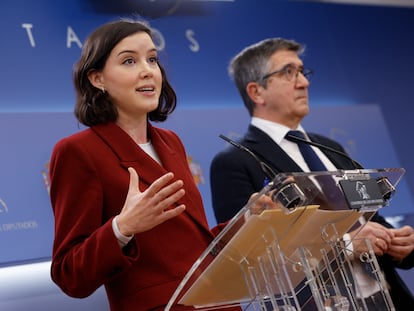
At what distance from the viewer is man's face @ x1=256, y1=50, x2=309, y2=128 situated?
3240 millimetres

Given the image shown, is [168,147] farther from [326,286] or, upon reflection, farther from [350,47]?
[350,47]

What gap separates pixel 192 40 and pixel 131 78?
6.12 ft

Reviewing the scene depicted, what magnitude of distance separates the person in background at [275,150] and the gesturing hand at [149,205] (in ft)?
2.98

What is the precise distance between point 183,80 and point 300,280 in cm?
239

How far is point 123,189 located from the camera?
77.2 inches

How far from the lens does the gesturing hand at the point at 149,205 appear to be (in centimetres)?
159

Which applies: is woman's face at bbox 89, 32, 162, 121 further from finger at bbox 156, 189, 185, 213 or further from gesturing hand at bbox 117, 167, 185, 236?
finger at bbox 156, 189, 185, 213

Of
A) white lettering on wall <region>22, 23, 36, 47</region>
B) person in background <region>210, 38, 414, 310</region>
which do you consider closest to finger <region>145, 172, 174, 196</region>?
person in background <region>210, 38, 414, 310</region>

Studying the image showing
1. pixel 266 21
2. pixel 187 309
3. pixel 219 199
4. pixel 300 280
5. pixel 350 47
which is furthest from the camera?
pixel 350 47

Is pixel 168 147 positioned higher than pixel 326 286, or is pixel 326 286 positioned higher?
pixel 168 147

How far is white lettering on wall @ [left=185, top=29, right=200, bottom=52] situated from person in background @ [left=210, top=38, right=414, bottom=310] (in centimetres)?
50

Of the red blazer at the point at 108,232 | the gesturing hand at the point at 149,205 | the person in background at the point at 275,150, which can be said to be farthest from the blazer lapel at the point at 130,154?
the person in background at the point at 275,150

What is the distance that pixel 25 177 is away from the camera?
10.2 feet

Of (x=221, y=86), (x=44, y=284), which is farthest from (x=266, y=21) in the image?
(x=44, y=284)
